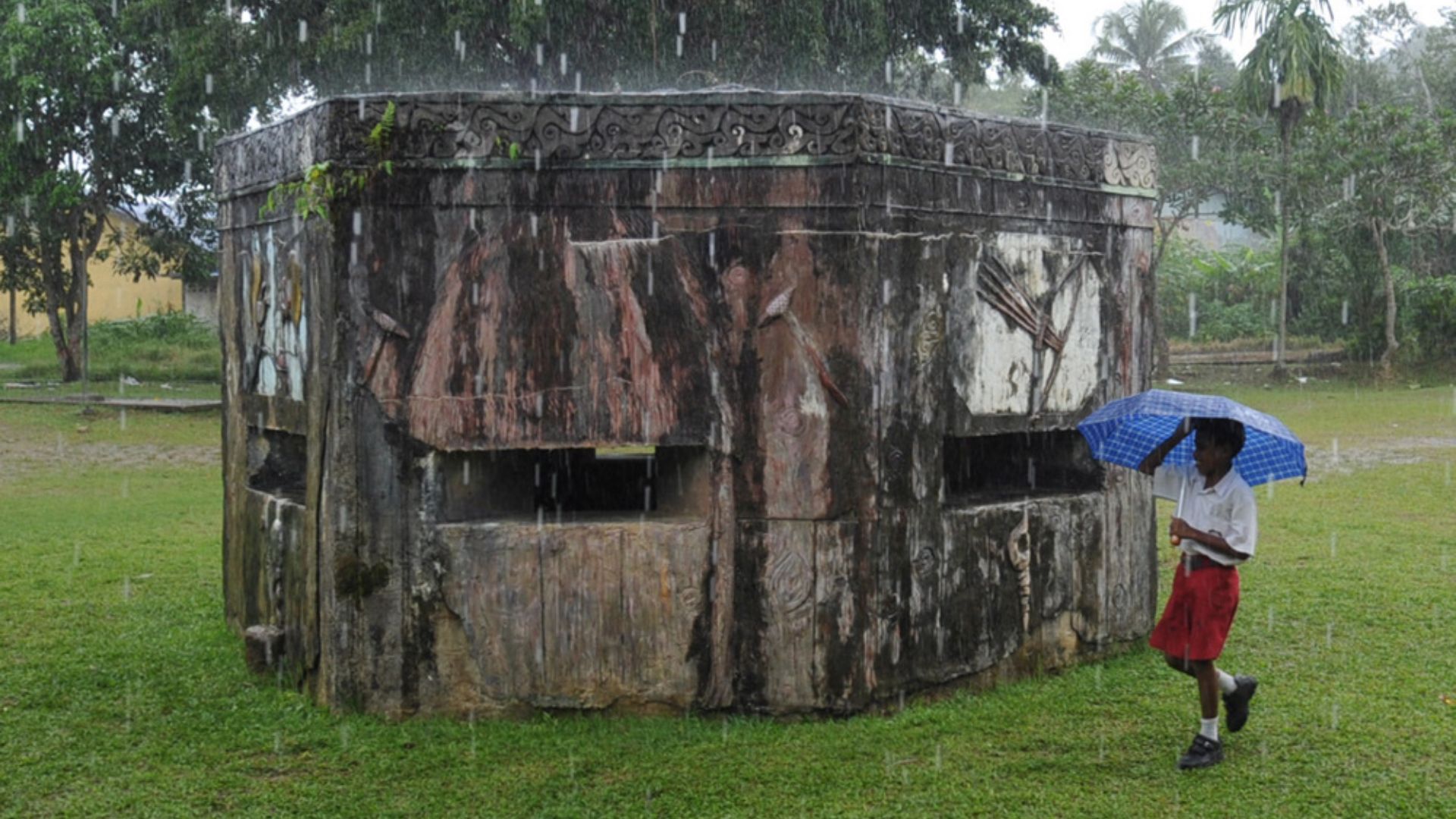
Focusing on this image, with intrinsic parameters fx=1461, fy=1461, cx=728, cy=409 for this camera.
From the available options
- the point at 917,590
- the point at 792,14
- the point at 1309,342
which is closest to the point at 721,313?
the point at 917,590

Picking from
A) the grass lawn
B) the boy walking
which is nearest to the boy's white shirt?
the boy walking

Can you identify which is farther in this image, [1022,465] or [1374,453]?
[1374,453]

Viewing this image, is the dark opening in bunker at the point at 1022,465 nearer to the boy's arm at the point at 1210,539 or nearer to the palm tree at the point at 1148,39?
the boy's arm at the point at 1210,539

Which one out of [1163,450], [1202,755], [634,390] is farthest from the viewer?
[634,390]

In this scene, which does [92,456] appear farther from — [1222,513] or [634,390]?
[1222,513]

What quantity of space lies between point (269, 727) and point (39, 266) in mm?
21128

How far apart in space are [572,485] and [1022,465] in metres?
2.25

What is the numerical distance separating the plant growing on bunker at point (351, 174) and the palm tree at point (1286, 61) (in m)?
21.3

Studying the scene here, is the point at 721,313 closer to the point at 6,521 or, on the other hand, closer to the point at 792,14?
the point at 6,521

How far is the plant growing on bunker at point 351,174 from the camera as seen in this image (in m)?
5.68

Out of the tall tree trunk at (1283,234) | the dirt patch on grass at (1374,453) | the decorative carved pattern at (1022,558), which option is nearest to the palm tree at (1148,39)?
the tall tree trunk at (1283,234)

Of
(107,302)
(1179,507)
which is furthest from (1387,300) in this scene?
(107,302)

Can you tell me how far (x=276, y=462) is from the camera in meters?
7.22

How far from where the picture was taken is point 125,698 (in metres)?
6.48
